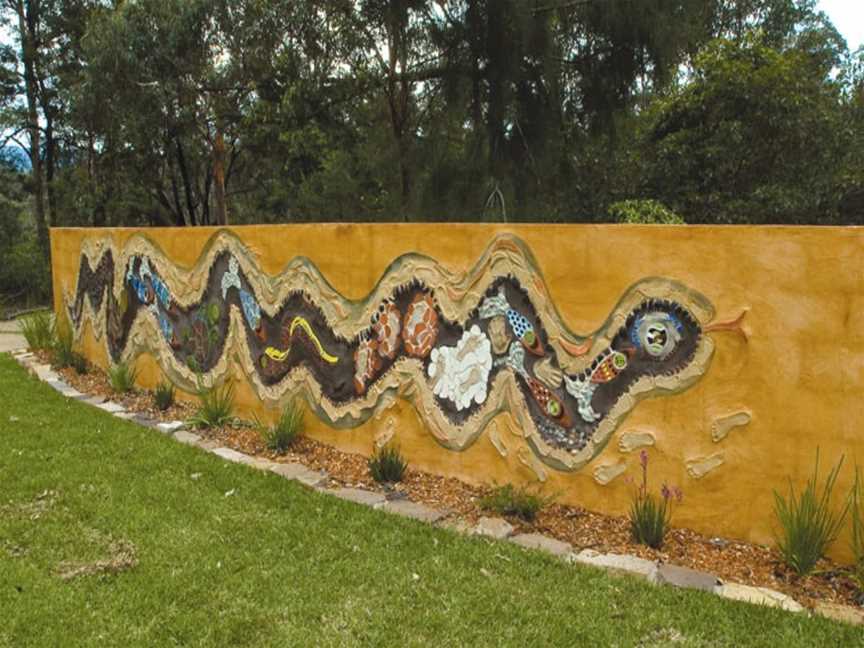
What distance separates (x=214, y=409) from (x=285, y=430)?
96 cm

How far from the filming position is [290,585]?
10.4 feet

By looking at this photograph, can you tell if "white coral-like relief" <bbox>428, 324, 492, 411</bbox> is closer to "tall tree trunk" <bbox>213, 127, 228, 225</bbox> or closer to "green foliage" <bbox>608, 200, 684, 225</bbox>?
"green foliage" <bbox>608, 200, 684, 225</bbox>

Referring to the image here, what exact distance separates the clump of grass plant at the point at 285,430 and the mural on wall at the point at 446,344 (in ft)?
0.47

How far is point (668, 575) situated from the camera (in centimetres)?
317

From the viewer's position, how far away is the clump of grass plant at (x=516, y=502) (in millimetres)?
3861

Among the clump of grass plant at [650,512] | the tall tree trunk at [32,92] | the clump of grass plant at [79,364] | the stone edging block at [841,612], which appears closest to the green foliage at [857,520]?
the stone edging block at [841,612]

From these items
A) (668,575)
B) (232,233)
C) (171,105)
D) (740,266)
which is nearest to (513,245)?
(740,266)

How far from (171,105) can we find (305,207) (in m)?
3.72

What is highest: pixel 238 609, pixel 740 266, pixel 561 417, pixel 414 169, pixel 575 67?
pixel 575 67

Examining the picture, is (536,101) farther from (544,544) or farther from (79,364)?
(544,544)

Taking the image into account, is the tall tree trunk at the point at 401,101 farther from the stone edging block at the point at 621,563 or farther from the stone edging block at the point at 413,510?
the stone edging block at the point at 621,563

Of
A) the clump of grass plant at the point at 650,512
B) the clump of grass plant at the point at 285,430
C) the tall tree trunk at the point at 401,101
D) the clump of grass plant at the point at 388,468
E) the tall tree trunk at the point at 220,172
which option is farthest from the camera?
the tall tree trunk at the point at 220,172

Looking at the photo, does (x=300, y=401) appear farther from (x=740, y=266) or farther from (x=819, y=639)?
(x=819, y=639)

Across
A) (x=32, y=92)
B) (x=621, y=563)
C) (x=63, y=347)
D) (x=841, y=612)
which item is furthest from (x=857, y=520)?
(x=32, y=92)
